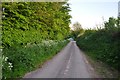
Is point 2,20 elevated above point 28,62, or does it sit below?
above

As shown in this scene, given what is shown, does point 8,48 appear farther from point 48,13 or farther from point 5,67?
point 48,13

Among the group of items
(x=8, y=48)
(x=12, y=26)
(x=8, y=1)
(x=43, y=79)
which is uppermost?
(x=8, y=1)

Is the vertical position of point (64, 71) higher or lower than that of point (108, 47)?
lower

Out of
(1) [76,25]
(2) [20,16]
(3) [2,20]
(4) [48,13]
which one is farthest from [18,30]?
(1) [76,25]

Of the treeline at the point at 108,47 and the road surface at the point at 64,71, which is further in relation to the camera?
the treeline at the point at 108,47

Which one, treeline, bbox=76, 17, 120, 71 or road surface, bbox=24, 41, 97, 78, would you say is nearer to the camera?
road surface, bbox=24, 41, 97, 78

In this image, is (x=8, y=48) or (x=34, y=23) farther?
(x=34, y=23)

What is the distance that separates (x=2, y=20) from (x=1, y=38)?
166cm

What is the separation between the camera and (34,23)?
1156 inches

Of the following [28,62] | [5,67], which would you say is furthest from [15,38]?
[5,67]

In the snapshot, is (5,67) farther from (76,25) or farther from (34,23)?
(76,25)

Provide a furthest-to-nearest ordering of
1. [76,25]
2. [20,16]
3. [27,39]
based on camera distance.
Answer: [76,25] → [27,39] → [20,16]

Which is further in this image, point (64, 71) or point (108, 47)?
point (108, 47)

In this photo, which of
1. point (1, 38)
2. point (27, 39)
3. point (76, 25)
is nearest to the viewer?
point (1, 38)
